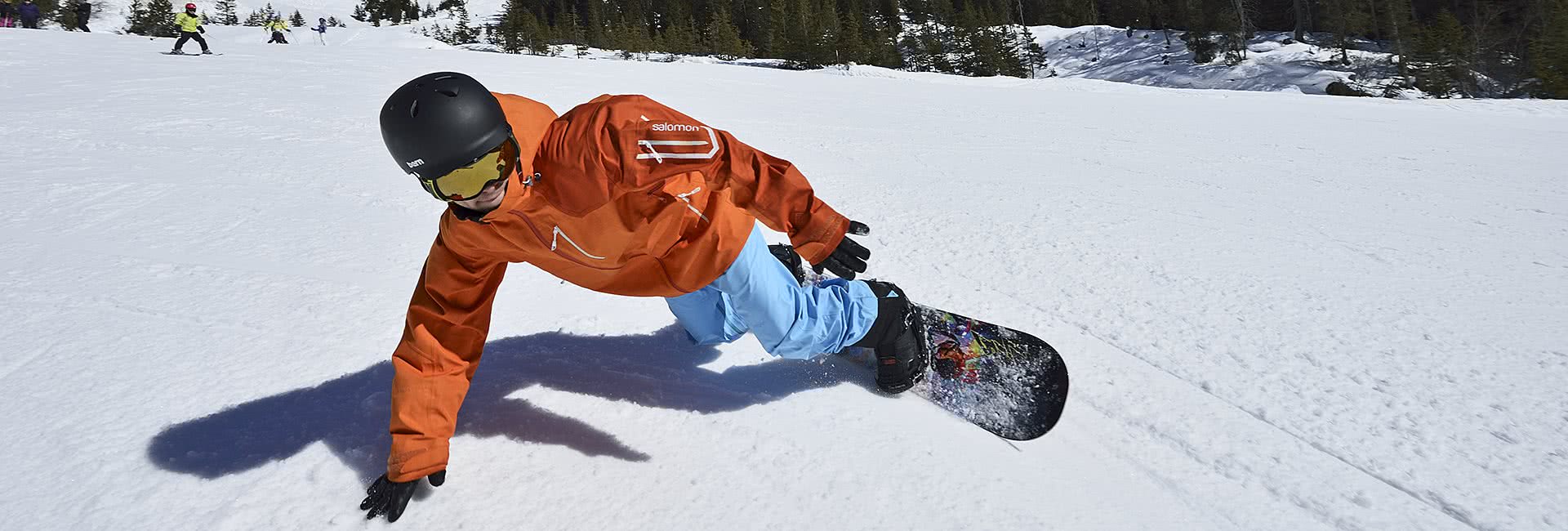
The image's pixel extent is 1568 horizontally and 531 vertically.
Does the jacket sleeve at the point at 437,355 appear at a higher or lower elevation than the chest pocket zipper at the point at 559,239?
lower

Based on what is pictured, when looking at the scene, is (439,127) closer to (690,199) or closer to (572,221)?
(572,221)

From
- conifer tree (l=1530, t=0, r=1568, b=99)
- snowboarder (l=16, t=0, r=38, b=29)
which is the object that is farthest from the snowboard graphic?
conifer tree (l=1530, t=0, r=1568, b=99)

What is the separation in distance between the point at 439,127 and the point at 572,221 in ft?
1.08

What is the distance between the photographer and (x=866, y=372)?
226cm

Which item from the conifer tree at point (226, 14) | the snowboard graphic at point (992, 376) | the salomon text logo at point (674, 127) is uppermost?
the conifer tree at point (226, 14)

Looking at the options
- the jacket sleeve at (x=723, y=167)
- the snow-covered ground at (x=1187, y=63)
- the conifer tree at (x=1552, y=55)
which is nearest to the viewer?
the jacket sleeve at (x=723, y=167)

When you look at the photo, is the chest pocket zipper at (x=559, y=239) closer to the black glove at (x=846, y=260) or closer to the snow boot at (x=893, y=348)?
the black glove at (x=846, y=260)

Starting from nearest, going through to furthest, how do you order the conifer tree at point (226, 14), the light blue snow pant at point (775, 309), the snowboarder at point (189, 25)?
the light blue snow pant at point (775, 309), the snowboarder at point (189, 25), the conifer tree at point (226, 14)

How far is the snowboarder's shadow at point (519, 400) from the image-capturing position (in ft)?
5.98

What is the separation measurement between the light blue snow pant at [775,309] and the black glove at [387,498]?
807 millimetres

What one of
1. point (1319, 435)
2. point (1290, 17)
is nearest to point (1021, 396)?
point (1319, 435)

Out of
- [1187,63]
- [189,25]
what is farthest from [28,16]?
[1187,63]

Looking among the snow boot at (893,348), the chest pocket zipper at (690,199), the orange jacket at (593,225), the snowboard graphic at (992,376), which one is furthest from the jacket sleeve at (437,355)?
the snowboard graphic at (992,376)

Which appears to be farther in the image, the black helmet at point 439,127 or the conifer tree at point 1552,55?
the conifer tree at point 1552,55
